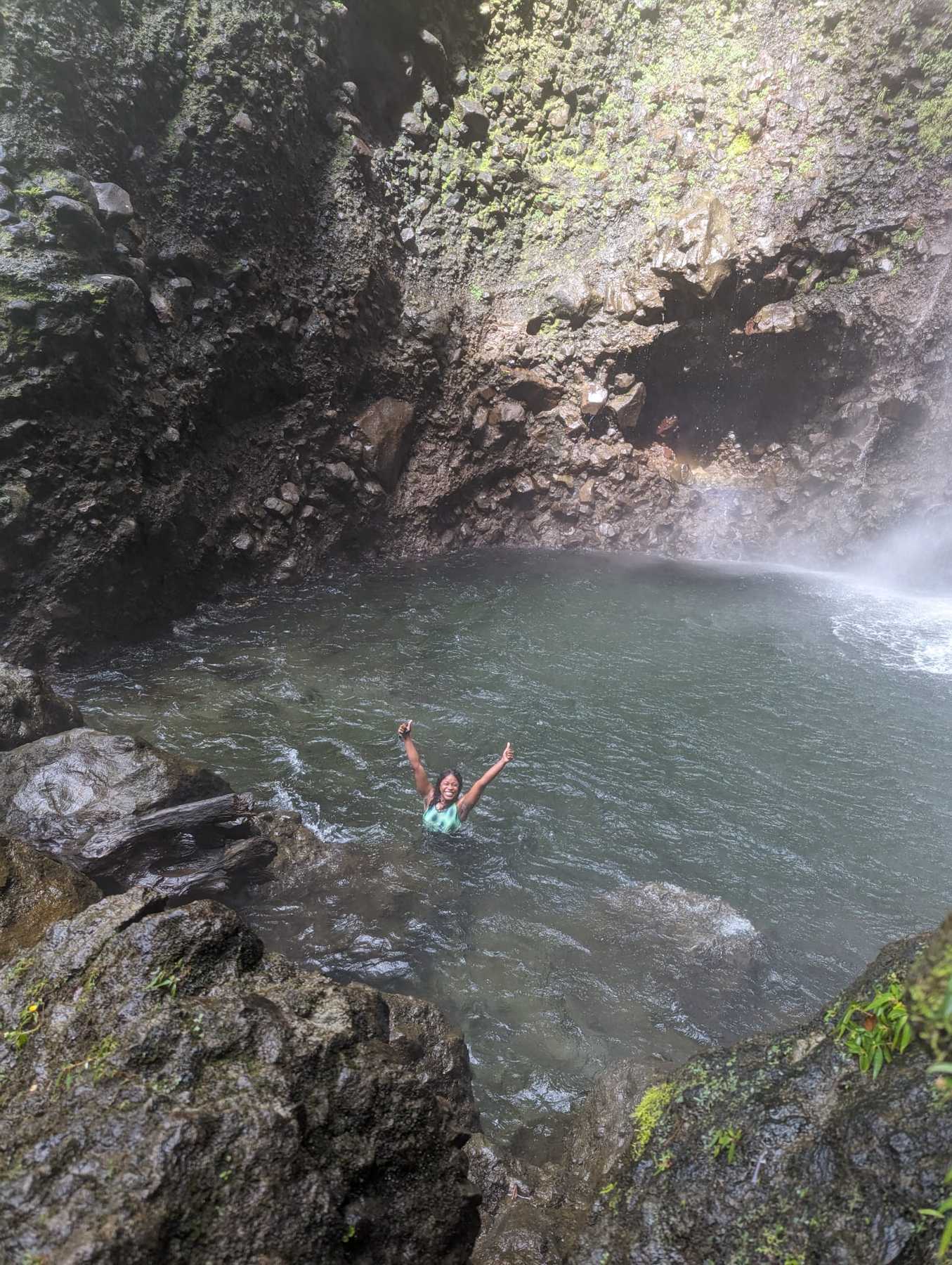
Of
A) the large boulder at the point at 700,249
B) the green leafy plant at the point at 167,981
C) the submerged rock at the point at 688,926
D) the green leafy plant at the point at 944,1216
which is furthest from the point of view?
the large boulder at the point at 700,249

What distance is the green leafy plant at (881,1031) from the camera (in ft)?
8.30

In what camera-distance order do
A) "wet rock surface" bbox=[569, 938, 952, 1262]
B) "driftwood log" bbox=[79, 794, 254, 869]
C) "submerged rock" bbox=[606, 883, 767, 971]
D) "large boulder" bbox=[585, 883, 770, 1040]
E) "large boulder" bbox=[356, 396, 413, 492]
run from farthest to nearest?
"large boulder" bbox=[356, 396, 413, 492], "submerged rock" bbox=[606, 883, 767, 971], "driftwood log" bbox=[79, 794, 254, 869], "large boulder" bbox=[585, 883, 770, 1040], "wet rock surface" bbox=[569, 938, 952, 1262]

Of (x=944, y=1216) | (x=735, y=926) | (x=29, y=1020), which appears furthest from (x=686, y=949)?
(x=29, y=1020)

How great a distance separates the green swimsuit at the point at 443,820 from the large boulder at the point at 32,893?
11.8 ft

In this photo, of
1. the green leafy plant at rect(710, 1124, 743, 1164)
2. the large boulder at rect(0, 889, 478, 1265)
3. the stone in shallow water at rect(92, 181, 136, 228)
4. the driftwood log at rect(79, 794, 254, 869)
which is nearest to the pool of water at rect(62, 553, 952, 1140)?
the driftwood log at rect(79, 794, 254, 869)

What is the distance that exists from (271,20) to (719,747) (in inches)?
697

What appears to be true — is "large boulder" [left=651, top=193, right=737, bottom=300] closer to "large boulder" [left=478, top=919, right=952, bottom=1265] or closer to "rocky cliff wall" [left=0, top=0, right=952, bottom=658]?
"rocky cliff wall" [left=0, top=0, right=952, bottom=658]

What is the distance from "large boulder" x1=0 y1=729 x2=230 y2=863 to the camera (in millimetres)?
6375

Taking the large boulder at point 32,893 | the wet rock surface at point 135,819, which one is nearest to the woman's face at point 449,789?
the wet rock surface at point 135,819

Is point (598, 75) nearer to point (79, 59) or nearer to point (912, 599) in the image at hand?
point (79, 59)

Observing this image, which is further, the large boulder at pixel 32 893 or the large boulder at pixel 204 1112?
the large boulder at pixel 32 893

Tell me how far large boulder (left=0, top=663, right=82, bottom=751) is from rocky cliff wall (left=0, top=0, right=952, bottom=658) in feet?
10.1

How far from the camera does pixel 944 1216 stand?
2.06 m

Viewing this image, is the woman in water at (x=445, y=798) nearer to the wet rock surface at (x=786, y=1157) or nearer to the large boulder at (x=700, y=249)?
the wet rock surface at (x=786, y=1157)
